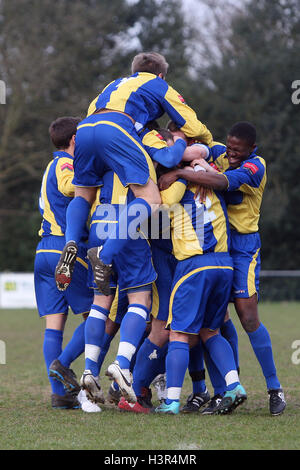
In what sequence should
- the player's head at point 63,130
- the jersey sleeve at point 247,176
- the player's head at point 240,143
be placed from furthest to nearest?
the player's head at point 63,130
the player's head at point 240,143
the jersey sleeve at point 247,176

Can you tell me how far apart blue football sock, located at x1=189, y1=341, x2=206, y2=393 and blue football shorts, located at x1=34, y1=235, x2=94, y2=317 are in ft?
2.94

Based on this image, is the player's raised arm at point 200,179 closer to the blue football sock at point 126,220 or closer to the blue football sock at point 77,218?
the blue football sock at point 126,220

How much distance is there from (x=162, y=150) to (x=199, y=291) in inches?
39.9

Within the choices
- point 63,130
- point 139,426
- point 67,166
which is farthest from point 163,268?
point 63,130

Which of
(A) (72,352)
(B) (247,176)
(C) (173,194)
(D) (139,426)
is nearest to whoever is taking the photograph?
(D) (139,426)

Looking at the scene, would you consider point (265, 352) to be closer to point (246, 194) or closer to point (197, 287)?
point (197, 287)

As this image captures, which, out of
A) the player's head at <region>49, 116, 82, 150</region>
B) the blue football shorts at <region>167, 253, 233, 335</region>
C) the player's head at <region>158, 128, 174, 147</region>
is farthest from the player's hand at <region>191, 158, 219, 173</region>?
the player's head at <region>49, 116, 82, 150</region>

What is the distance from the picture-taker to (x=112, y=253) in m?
4.82

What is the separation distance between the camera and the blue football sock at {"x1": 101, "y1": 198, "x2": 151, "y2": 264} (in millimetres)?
4836

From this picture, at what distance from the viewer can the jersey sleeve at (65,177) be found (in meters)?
5.66

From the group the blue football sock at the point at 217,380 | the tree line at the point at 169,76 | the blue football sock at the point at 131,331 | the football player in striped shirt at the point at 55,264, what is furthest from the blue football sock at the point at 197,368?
the tree line at the point at 169,76

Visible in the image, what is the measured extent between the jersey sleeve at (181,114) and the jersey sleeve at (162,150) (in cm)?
13

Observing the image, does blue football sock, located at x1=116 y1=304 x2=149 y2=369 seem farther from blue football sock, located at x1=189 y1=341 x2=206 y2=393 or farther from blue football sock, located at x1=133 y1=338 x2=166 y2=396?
blue football sock, located at x1=189 y1=341 x2=206 y2=393

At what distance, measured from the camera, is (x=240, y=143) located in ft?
17.5
